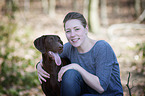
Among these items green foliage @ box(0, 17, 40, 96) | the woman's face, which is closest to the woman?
the woman's face

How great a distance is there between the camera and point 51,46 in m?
1.88

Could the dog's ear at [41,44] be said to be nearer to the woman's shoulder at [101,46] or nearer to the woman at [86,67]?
the woman at [86,67]

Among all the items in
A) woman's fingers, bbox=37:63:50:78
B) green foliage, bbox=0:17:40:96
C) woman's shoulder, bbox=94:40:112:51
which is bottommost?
green foliage, bbox=0:17:40:96

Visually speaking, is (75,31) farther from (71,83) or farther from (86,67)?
(71,83)

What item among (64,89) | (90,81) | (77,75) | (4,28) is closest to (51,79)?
(64,89)

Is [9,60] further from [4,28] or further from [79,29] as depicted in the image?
[79,29]

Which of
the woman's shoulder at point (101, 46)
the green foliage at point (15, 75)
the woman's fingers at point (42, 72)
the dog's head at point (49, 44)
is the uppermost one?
the dog's head at point (49, 44)

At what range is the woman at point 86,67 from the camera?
1994 mm

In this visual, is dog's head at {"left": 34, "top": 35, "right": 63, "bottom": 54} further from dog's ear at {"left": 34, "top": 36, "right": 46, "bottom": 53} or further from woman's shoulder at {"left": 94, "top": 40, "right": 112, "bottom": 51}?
woman's shoulder at {"left": 94, "top": 40, "right": 112, "bottom": 51}

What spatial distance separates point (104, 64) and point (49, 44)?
2.52ft

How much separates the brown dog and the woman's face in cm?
28

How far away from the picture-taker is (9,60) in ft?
17.2

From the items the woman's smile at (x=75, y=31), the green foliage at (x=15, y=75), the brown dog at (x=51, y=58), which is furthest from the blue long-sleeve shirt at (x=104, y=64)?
the green foliage at (x=15, y=75)

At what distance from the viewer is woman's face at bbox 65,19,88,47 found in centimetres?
213
